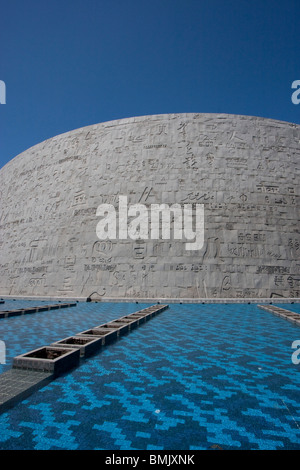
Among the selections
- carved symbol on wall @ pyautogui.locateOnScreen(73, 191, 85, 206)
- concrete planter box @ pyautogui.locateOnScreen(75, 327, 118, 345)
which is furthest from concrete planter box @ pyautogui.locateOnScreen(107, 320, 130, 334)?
carved symbol on wall @ pyautogui.locateOnScreen(73, 191, 85, 206)

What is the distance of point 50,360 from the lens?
287cm

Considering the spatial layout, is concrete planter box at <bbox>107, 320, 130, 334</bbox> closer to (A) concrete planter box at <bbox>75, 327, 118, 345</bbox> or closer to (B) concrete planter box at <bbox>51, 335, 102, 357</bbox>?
(A) concrete planter box at <bbox>75, 327, 118, 345</bbox>

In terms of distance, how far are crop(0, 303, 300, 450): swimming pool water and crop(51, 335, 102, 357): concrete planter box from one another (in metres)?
0.12

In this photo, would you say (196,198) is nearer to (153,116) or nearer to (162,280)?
(162,280)

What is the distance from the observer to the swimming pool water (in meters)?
1.79

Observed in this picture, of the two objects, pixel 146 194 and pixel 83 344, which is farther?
pixel 146 194

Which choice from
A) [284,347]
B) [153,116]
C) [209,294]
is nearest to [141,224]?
[209,294]

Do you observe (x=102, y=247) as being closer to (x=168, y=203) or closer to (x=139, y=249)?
(x=139, y=249)

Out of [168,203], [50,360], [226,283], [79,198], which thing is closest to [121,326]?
[50,360]

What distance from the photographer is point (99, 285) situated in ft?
37.8

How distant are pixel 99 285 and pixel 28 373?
882cm

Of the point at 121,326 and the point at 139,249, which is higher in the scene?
the point at 139,249

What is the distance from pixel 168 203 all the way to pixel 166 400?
1020cm

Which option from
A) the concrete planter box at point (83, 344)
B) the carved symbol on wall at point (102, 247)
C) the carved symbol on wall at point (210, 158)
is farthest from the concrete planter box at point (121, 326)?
the carved symbol on wall at point (210, 158)
